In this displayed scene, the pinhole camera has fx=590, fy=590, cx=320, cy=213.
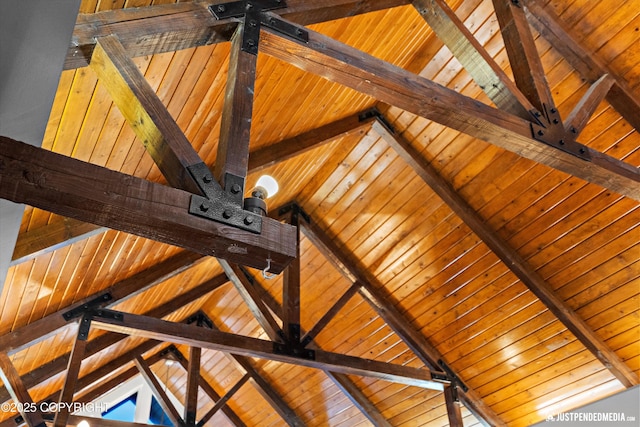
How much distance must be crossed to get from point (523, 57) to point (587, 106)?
22.3 inches

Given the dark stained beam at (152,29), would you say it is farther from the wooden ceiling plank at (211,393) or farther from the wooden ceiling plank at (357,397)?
the wooden ceiling plank at (211,393)

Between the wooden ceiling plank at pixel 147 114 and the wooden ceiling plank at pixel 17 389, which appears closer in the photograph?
the wooden ceiling plank at pixel 147 114

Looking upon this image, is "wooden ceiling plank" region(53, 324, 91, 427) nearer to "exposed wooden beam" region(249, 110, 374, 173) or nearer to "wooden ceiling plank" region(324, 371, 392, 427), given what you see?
"exposed wooden beam" region(249, 110, 374, 173)

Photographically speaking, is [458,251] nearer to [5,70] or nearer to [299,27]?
[299,27]

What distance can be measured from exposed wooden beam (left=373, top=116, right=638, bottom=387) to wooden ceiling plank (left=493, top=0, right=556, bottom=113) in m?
1.90

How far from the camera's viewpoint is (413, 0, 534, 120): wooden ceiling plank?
10.8 ft

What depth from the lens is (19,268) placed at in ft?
13.1

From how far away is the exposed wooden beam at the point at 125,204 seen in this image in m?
1.74

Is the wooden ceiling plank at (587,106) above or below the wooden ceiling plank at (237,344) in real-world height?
above

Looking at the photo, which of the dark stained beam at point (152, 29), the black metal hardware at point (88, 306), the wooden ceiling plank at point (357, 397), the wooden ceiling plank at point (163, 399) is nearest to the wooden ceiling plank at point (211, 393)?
the wooden ceiling plank at point (163, 399)

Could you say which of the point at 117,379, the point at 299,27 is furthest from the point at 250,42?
the point at 117,379

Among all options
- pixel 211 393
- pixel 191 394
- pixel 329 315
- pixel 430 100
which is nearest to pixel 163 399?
pixel 191 394

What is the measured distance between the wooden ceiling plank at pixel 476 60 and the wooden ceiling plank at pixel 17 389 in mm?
4050

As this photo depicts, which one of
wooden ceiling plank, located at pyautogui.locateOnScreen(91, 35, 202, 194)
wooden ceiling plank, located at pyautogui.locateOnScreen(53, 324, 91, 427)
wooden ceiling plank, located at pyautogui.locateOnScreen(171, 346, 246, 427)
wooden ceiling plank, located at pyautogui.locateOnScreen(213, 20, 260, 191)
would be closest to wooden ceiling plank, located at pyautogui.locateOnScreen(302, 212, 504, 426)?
wooden ceiling plank, located at pyautogui.locateOnScreen(53, 324, 91, 427)
